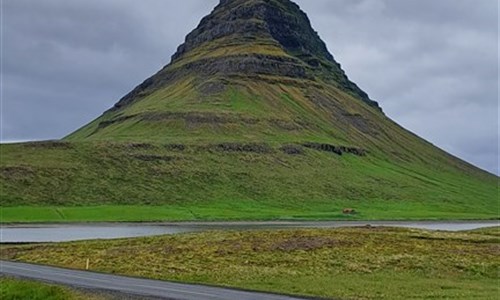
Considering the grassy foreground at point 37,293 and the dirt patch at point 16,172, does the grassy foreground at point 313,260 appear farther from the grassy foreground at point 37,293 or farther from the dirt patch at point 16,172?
the dirt patch at point 16,172

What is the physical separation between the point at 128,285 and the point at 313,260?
19349mm

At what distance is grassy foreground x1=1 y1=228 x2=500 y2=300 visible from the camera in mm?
41031

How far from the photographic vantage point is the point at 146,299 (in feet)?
112

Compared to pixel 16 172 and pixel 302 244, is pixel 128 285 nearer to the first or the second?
pixel 302 244

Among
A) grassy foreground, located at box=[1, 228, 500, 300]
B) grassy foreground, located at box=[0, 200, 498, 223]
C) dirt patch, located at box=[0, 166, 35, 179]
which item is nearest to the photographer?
grassy foreground, located at box=[1, 228, 500, 300]

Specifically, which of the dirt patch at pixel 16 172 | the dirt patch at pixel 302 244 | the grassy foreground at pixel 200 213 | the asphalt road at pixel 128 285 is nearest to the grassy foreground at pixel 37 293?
the asphalt road at pixel 128 285

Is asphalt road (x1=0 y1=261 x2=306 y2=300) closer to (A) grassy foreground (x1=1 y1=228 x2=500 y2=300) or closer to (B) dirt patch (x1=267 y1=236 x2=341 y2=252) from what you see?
(A) grassy foreground (x1=1 y1=228 x2=500 y2=300)

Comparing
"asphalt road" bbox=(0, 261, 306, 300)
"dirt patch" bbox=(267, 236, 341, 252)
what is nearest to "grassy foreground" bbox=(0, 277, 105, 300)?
"asphalt road" bbox=(0, 261, 306, 300)

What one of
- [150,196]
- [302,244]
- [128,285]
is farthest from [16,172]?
[128,285]

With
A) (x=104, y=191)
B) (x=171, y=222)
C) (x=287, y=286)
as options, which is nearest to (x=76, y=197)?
(x=104, y=191)

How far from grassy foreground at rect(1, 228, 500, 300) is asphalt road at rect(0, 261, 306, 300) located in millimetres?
2865

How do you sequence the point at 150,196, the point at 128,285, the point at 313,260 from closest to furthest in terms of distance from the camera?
the point at 128,285 < the point at 313,260 < the point at 150,196

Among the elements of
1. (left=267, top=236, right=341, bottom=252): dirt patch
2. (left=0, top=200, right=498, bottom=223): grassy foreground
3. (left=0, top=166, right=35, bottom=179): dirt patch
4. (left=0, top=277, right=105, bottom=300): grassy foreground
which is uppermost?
(left=0, top=166, right=35, bottom=179): dirt patch

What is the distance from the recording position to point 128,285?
132ft
